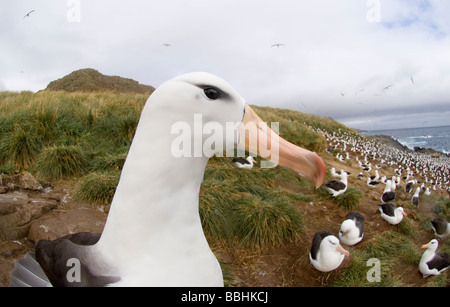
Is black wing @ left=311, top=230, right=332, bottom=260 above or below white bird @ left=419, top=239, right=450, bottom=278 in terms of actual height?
above

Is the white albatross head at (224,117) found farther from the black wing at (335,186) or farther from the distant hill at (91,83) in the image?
the distant hill at (91,83)

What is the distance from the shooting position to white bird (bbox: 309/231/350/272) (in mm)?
3451

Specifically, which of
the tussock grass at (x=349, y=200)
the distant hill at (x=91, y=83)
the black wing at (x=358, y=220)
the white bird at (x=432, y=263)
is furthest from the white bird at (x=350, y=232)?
the distant hill at (x=91, y=83)

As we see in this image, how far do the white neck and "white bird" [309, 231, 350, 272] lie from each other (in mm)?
2707

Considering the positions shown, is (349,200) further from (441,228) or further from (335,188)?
(441,228)

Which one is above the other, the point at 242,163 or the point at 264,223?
the point at 242,163

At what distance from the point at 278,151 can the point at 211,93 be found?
39 cm

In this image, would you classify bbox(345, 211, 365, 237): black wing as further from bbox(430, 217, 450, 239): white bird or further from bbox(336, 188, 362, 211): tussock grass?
bbox(430, 217, 450, 239): white bird

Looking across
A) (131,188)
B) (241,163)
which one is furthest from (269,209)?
(131,188)

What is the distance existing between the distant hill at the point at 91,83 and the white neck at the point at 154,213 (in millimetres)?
18785

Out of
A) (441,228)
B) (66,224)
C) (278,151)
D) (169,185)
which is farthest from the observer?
(441,228)

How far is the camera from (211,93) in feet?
3.86

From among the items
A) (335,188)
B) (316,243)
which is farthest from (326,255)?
(335,188)

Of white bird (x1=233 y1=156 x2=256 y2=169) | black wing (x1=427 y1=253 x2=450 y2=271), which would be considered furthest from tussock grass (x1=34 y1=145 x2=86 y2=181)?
black wing (x1=427 y1=253 x2=450 y2=271)
